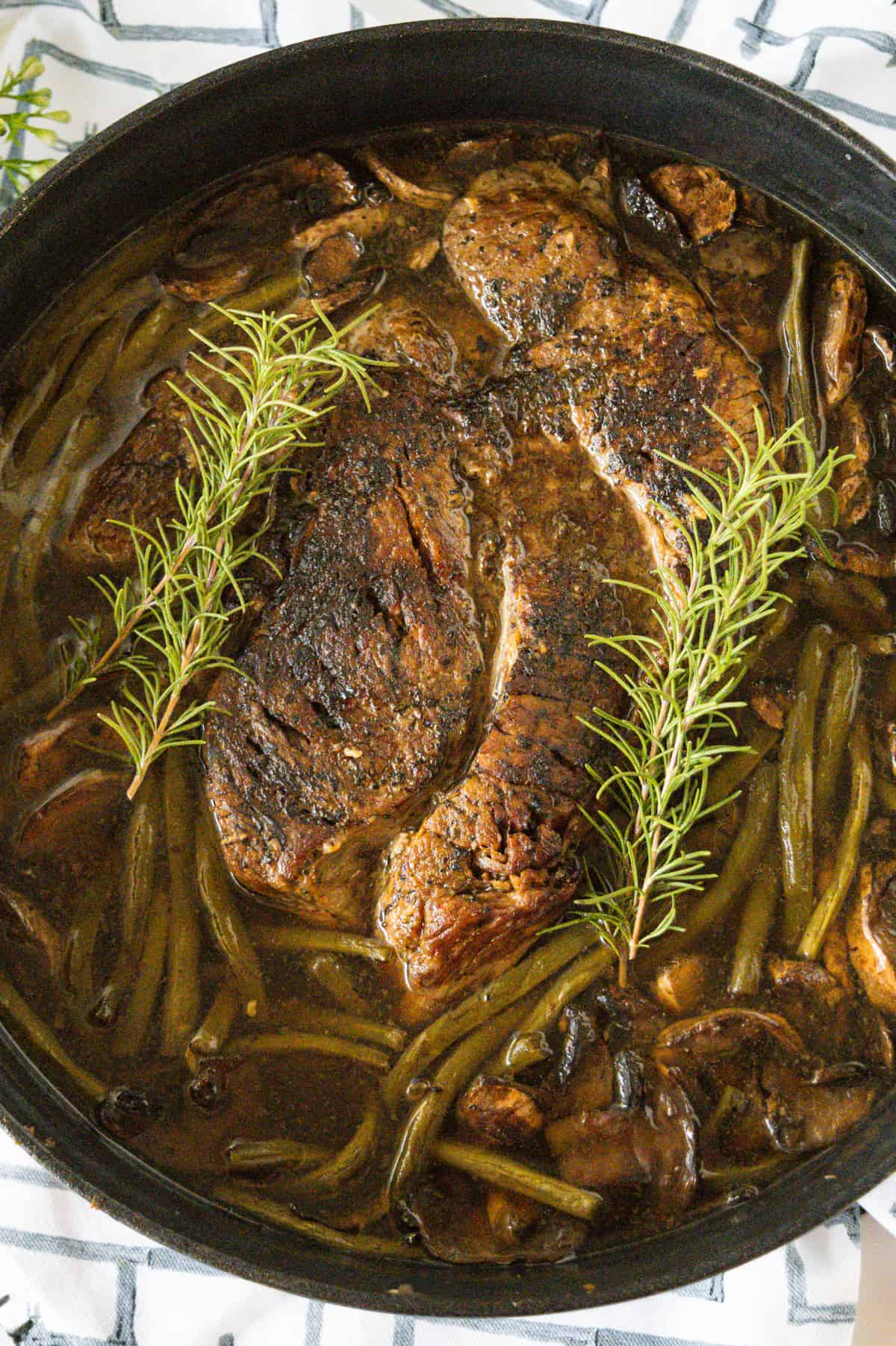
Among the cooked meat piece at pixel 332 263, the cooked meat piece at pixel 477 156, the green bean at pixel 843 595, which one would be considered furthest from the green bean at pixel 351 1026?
the cooked meat piece at pixel 477 156

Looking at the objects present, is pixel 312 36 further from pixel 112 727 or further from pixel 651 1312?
pixel 651 1312

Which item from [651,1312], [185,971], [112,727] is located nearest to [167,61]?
[112,727]

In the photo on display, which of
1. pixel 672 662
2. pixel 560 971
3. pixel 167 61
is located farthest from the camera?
pixel 167 61

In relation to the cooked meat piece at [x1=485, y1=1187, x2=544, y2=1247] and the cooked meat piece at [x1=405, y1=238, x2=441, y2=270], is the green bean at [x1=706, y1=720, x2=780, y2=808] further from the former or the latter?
the cooked meat piece at [x1=405, y1=238, x2=441, y2=270]

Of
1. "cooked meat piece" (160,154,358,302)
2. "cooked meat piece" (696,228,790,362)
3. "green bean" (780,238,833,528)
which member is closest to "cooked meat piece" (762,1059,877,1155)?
"green bean" (780,238,833,528)

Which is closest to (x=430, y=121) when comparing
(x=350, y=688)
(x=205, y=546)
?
(x=205, y=546)

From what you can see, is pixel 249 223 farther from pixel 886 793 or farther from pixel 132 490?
pixel 886 793
